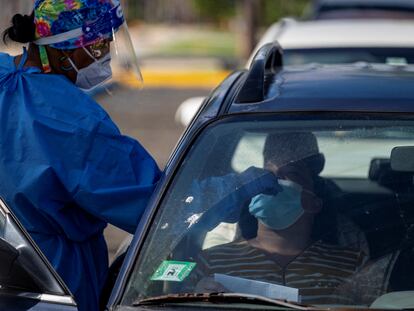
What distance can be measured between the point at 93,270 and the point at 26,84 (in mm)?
616

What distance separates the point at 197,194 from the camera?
109 inches

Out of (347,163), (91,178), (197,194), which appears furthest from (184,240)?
(347,163)

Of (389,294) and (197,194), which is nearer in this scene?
(389,294)

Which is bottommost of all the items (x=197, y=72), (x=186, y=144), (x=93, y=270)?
(x=197, y=72)

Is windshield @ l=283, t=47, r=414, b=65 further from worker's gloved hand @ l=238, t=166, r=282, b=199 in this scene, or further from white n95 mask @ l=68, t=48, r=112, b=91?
worker's gloved hand @ l=238, t=166, r=282, b=199

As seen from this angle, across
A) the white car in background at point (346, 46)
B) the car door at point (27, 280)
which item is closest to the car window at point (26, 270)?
the car door at point (27, 280)

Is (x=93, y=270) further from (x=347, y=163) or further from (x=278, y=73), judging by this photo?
(x=347, y=163)

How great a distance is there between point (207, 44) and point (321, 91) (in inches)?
874

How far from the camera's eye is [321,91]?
10.3 ft

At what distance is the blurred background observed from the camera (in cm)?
611

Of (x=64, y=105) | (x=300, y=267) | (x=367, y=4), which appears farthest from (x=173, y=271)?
(x=367, y=4)

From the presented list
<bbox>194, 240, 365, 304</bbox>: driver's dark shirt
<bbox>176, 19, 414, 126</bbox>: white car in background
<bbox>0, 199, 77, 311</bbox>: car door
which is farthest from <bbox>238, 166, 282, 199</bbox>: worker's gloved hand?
<bbox>176, 19, 414, 126</bbox>: white car in background

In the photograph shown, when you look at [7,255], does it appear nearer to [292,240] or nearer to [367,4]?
[292,240]

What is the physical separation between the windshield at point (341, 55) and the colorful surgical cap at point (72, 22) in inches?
119
